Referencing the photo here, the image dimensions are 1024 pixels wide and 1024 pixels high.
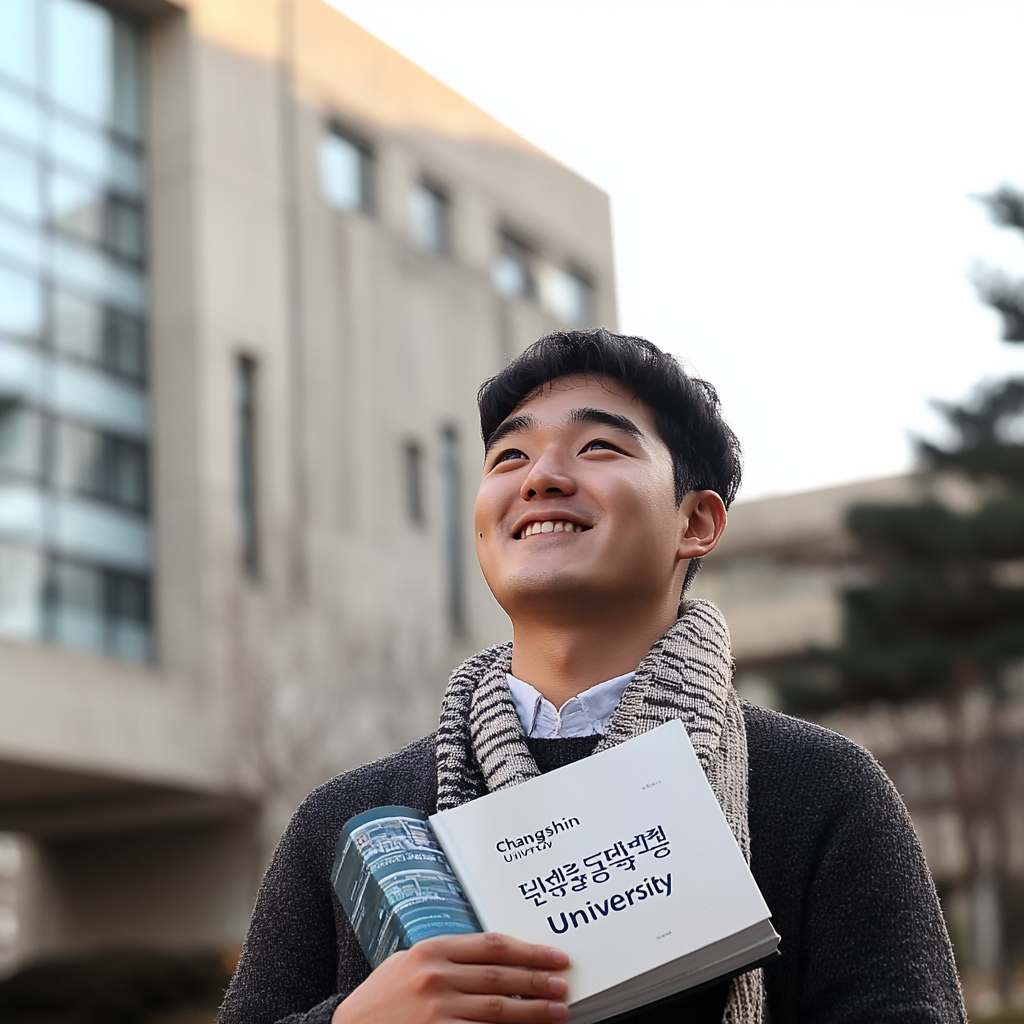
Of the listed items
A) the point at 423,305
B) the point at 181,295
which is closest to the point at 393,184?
the point at 423,305

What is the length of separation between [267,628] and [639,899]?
20302 millimetres

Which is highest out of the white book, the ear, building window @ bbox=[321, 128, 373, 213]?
building window @ bbox=[321, 128, 373, 213]

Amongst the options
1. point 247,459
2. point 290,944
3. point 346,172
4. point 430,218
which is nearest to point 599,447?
point 290,944

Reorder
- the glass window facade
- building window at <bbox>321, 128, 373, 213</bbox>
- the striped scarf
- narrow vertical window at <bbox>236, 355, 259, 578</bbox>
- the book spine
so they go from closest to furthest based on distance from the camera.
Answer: the book spine
the striped scarf
the glass window facade
narrow vertical window at <bbox>236, 355, 259, 578</bbox>
building window at <bbox>321, 128, 373, 213</bbox>

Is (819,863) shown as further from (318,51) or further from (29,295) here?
(318,51)

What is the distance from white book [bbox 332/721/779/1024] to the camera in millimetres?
1737

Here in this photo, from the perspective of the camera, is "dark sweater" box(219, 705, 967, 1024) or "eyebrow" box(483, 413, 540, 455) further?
"eyebrow" box(483, 413, 540, 455)

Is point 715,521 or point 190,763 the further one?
point 190,763

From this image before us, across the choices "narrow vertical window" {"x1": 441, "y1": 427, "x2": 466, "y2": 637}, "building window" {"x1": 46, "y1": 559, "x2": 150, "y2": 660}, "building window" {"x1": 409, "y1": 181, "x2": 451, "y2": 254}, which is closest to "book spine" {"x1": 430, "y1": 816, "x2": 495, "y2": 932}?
"building window" {"x1": 46, "y1": 559, "x2": 150, "y2": 660}

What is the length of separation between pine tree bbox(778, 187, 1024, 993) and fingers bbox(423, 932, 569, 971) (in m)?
17.2

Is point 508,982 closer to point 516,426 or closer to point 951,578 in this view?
point 516,426

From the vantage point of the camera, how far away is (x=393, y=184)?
27.9m

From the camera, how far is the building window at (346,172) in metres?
26.8

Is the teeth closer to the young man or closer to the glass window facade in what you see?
the young man
